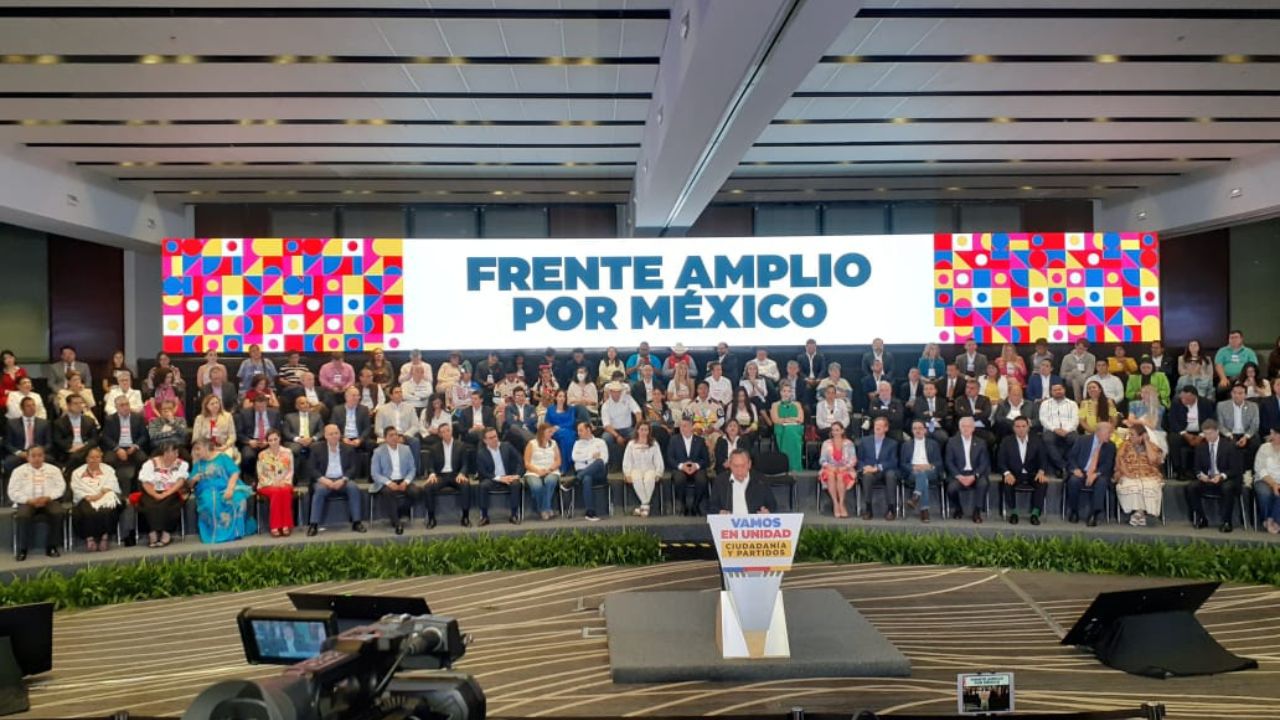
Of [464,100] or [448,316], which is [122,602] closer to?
[464,100]

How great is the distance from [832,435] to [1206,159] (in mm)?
6315

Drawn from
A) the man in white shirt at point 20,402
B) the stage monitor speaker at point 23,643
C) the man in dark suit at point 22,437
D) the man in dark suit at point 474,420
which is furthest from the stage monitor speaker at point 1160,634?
the man in white shirt at point 20,402

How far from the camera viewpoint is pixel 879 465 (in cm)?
1096

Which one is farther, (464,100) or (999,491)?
(999,491)

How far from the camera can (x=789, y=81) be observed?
720 centimetres

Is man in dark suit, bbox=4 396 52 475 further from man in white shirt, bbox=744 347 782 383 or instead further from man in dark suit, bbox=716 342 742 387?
man in white shirt, bbox=744 347 782 383

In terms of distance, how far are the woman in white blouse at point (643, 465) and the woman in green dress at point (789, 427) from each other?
154 cm

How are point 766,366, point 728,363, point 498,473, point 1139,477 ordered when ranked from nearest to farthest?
point 1139,477, point 498,473, point 766,366, point 728,363

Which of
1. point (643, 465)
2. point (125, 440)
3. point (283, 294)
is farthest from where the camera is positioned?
point (283, 294)

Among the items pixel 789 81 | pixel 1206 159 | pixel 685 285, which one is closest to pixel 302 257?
pixel 685 285

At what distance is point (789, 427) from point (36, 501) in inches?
305

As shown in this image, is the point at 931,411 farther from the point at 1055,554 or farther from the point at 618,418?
the point at 618,418

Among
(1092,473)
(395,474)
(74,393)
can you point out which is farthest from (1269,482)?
(74,393)

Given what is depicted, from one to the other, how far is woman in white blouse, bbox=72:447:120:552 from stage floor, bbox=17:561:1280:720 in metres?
1.41
